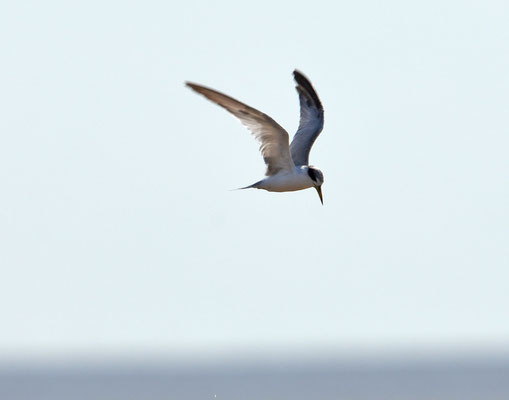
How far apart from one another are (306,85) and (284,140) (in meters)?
3.11

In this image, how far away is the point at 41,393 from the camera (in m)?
106

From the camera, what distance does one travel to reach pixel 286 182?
27.7 metres

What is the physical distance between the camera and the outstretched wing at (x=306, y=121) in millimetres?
28969

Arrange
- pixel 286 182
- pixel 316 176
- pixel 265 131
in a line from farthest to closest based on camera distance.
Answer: pixel 316 176
pixel 286 182
pixel 265 131

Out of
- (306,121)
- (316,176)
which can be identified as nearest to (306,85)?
(306,121)

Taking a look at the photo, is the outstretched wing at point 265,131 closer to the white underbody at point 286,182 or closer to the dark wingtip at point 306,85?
the white underbody at point 286,182

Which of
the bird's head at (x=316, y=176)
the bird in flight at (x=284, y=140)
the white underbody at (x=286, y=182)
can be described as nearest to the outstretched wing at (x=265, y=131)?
the bird in flight at (x=284, y=140)

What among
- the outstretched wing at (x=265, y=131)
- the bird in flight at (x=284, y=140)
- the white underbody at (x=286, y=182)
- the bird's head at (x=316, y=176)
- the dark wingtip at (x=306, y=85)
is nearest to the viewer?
the outstretched wing at (x=265, y=131)

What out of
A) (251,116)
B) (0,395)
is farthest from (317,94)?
(0,395)

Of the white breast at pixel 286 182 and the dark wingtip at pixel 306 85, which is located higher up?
the dark wingtip at pixel 306 85

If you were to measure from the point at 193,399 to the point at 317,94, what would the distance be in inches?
2289

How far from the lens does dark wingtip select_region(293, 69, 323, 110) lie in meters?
30.0

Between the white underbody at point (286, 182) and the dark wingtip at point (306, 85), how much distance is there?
2450 millimetres

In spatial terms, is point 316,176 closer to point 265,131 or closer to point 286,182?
point 286,182
